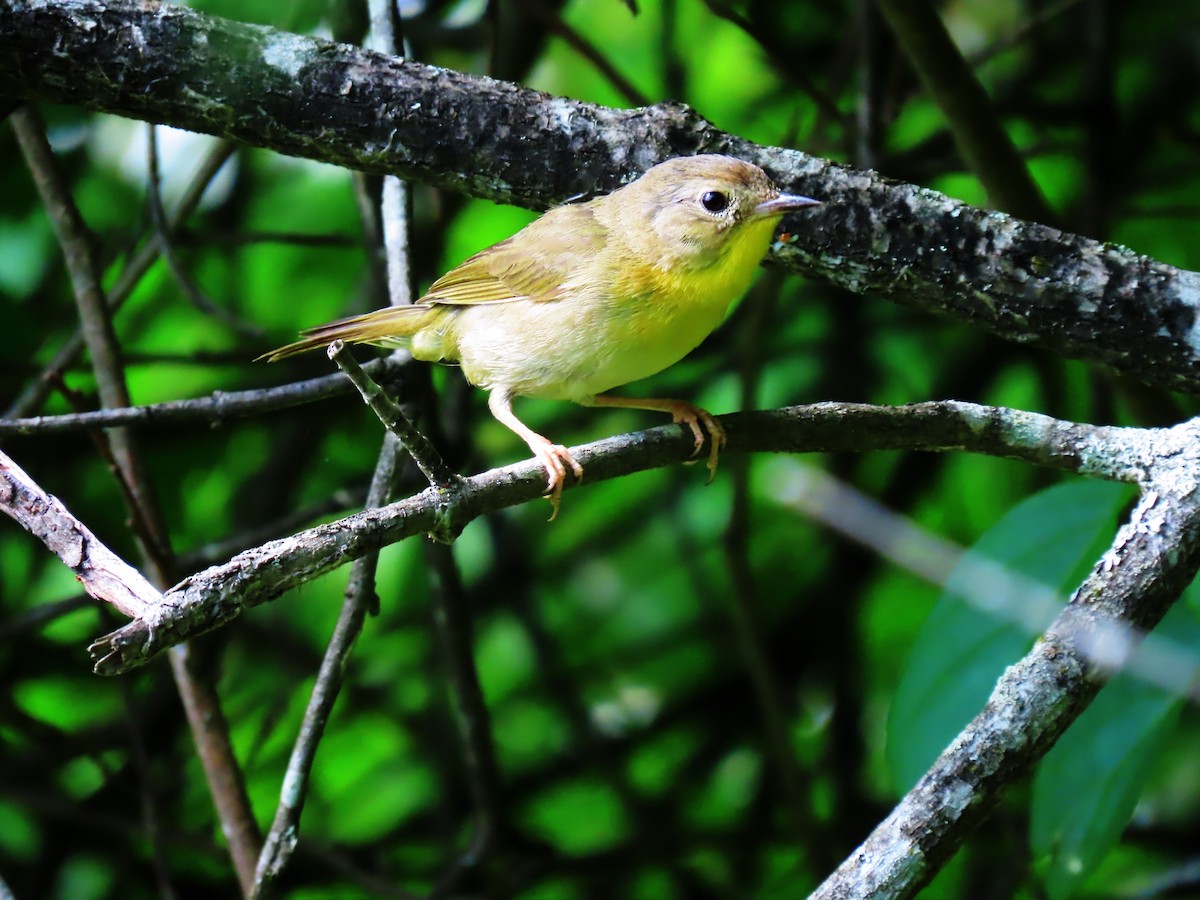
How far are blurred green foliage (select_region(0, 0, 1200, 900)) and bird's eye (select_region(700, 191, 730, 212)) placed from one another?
47.2 inches

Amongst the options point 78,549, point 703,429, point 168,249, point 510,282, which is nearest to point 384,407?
point 78,549

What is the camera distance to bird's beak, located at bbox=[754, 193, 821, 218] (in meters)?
2.52

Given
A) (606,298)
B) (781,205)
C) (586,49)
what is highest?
(586,49)

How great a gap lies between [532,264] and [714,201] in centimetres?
57

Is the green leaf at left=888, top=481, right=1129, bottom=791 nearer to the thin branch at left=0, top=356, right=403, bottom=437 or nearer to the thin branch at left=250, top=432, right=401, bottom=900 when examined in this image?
the thin branch at left=250, top=432, right=401, bottom=900

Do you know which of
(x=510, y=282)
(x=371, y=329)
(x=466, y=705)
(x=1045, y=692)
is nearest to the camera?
(x=1045, y=692)

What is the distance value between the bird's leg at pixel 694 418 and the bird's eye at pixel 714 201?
473mm

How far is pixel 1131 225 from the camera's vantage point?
4.60 metres

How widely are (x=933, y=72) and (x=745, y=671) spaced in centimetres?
246

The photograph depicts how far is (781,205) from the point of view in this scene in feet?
8.39

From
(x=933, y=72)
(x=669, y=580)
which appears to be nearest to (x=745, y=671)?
(x=669, y=580)

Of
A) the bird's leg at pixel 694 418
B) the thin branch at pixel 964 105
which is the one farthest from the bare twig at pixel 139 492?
the thin branch at pixel 964 105

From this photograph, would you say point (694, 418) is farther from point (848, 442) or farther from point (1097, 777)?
point (1097, 777)

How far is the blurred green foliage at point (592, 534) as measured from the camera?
4121 mm
